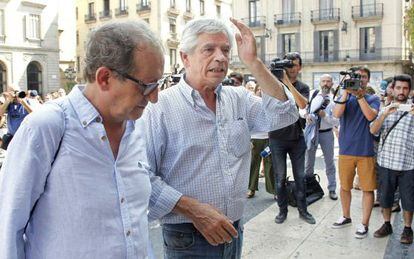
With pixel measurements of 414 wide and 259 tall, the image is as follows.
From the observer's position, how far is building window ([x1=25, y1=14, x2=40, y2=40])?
98.9 feet

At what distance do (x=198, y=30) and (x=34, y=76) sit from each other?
31.9 meters

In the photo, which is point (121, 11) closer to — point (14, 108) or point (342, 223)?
point (14, 108)

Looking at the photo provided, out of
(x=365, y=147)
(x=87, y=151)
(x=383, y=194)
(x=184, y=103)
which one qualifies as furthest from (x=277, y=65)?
(x=87, y=151)

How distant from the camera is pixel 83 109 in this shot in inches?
56.5

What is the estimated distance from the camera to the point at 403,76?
4500mm

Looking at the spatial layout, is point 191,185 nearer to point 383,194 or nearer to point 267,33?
point 383,194

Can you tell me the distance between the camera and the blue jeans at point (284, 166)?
5.14 m

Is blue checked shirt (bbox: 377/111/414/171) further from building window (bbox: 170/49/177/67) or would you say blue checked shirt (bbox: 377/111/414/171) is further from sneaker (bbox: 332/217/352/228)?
building window (bbox: 170/49/177/67)

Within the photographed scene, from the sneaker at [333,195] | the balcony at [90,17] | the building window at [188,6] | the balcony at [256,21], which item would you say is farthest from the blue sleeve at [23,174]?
the balcony at [90,17]

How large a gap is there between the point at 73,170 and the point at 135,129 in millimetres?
391

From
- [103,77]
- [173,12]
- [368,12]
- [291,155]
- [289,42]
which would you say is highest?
[173,12]

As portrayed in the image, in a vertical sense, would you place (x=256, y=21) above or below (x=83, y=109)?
above

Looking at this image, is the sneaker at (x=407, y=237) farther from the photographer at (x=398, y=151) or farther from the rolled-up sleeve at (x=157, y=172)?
the rolled-up sleeve at (x=157, y=172)

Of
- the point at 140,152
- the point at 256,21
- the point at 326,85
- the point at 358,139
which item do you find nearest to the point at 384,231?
the point at 358,139
